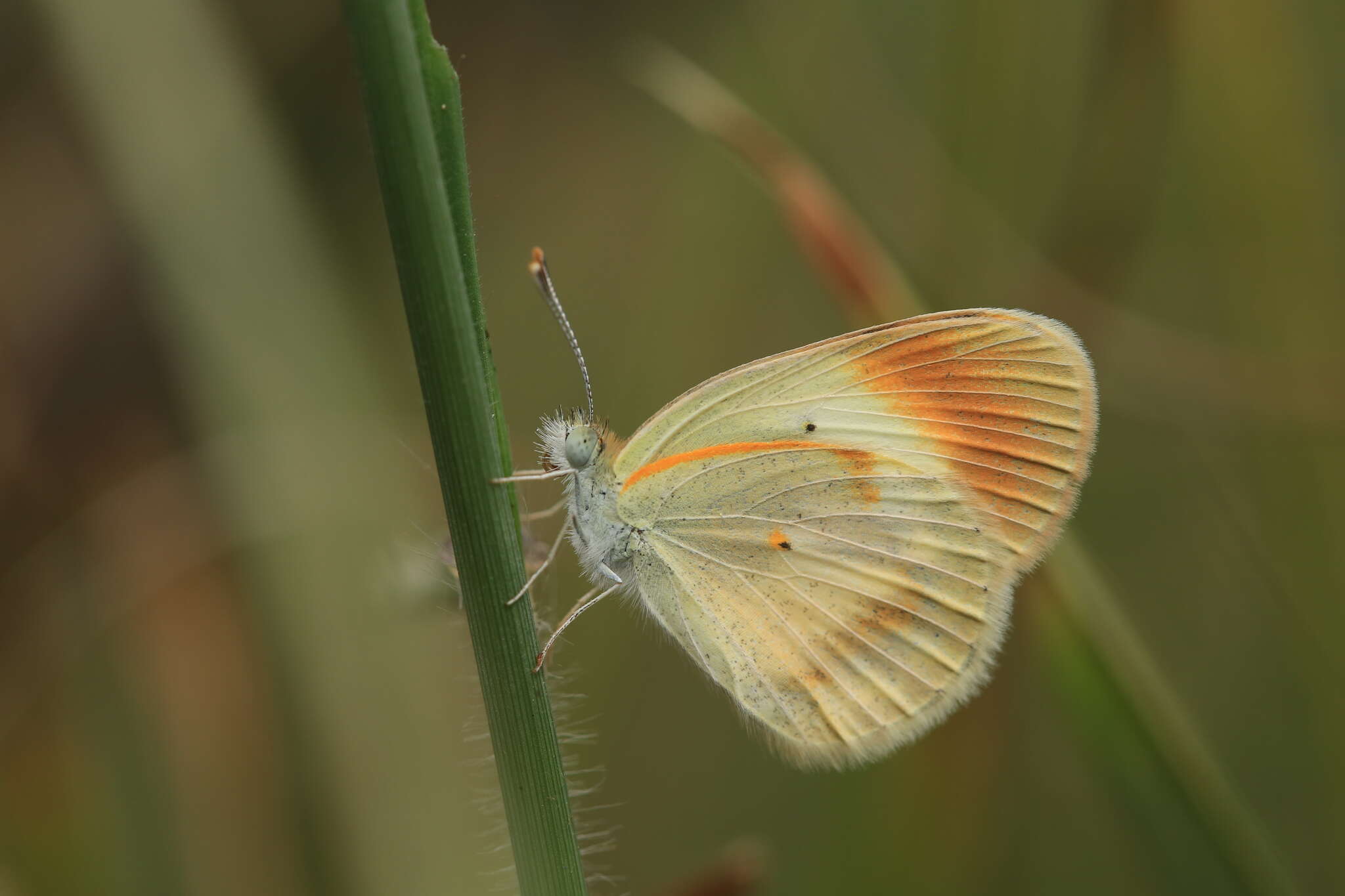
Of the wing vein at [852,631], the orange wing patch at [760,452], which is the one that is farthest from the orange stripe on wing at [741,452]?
the wing vein at [852,631]

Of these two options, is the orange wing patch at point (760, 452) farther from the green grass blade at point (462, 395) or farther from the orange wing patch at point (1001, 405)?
the green grass blade at point (462, 395)

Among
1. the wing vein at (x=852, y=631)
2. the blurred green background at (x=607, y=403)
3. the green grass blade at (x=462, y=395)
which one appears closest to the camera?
the green grass blade at (x=462, y=395)

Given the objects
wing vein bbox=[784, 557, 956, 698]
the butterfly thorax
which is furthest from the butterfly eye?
wing vein bbox=[784, 557, 956, 698]

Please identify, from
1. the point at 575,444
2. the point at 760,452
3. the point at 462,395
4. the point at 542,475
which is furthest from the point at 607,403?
the point at 462,395

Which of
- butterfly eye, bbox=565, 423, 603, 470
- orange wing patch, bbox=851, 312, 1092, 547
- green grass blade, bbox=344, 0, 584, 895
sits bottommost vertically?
green grass blade, bbox=344, 0, 584, 895

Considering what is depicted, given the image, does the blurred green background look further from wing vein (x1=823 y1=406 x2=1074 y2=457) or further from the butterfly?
wing vein (x1=823 y1=406 x2=1074 y2=457)

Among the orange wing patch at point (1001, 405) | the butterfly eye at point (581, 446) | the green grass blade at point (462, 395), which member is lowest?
the green grass blade at point (462, 395)

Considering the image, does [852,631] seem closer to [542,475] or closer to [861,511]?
[861,511]
